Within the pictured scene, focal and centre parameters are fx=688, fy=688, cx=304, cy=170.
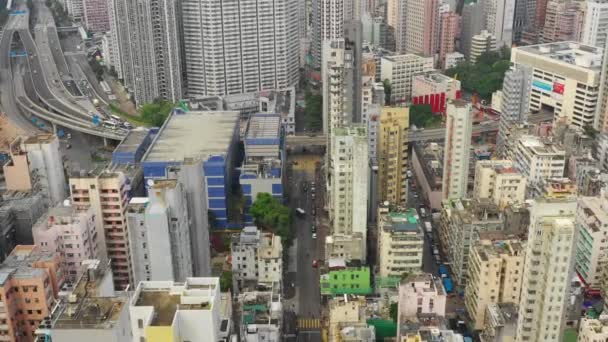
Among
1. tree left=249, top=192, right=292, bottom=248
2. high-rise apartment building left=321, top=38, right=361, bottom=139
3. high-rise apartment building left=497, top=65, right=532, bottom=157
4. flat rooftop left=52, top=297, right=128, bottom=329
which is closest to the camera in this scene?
flat rooftop left=52, top=297, right=128, bottom=329

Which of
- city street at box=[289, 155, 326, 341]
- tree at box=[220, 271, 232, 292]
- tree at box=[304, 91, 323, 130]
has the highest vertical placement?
tree at box=[304, 91, 323, 130]

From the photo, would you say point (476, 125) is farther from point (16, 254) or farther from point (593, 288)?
point (16, 254)

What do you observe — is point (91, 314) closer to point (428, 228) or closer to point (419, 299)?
point (419, 299)

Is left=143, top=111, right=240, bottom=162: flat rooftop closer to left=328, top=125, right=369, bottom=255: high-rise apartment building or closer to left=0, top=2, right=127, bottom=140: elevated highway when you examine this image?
left=0, top=2, right=127, bottom=140: elevated highway

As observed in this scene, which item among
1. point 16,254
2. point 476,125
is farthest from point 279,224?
point 476,125

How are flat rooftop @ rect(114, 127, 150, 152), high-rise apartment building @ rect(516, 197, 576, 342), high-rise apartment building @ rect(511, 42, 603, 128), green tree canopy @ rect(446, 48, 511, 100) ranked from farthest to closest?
1. green tree canopy @ rect(446, 48, 511, 100)
2. high-rise apartment building @ rect(511, 42, 603, 128)
3. flat rooftop @ rect(114, 127, 150, 152)
4. high-rise apartment building @ rect(516, 197, 576, 342)

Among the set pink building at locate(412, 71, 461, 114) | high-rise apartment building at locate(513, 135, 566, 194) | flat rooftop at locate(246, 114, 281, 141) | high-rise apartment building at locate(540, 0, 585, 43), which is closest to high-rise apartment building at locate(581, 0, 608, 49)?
high-rise apartment building at locate(540, 0, 585, 43)
